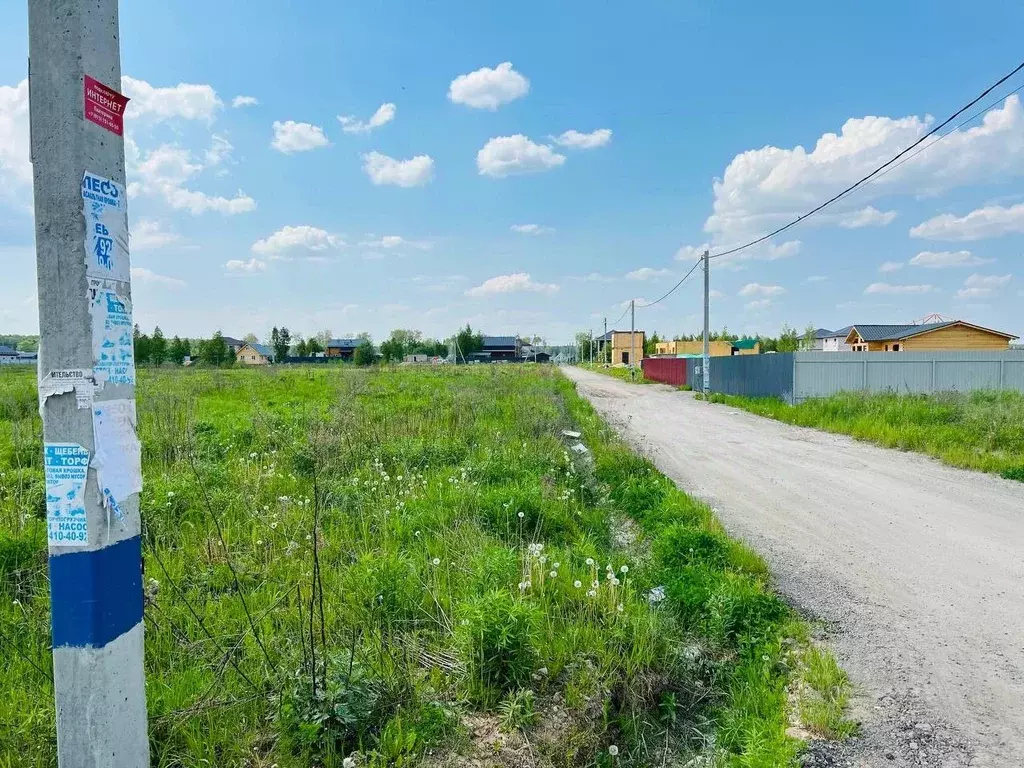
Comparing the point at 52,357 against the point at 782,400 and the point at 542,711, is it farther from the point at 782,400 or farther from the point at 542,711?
the point at 782,400

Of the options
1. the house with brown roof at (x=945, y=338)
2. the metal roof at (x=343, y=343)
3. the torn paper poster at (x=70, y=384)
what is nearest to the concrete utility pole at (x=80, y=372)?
the torn paper poster at (x=70, y=384)

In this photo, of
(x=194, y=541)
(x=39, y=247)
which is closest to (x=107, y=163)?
(x=39, y=247)

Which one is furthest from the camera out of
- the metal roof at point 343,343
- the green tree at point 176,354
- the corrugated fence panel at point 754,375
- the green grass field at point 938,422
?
the metal roof at point 343,343

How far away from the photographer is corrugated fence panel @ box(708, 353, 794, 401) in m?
19.1

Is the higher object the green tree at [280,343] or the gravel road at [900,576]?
the green tree at [280,343]

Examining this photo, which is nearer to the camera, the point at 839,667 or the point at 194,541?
the point at 839,667

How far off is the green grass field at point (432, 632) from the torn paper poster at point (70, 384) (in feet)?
4.48

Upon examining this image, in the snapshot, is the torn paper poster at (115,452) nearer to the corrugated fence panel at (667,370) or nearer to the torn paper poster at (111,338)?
the torn paper poster at (111,338)

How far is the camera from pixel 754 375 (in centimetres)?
2212

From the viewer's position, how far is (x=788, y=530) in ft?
21.1

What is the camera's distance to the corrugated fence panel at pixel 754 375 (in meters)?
19.1

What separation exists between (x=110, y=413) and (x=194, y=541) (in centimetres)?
381

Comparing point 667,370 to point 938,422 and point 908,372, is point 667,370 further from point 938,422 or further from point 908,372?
point 938,422

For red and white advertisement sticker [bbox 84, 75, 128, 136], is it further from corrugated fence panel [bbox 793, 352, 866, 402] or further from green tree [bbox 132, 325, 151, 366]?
corrugated fence panel [bbox 793, 352, 866, 402]
